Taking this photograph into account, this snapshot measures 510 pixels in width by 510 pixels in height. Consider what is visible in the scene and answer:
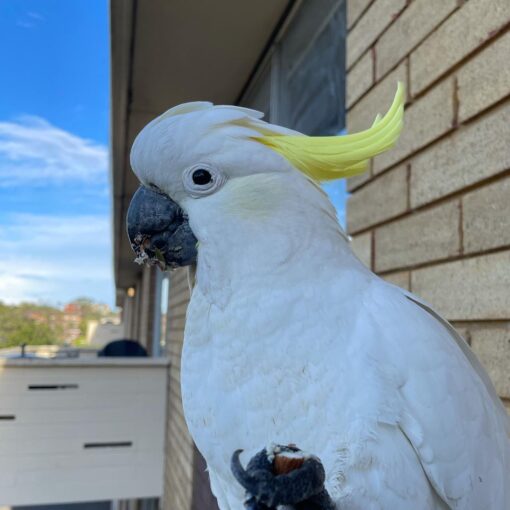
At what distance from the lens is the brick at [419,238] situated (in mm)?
1273

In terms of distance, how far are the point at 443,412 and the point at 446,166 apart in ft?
2.45

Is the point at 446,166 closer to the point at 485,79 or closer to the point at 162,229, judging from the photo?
the point at 485,79

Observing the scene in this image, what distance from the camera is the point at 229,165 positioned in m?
0.87

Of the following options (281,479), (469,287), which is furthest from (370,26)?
(281,479)

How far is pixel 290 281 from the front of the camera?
32.9 inches

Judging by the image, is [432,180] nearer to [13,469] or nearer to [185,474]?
[185,474]

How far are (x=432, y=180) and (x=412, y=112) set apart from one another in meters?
0.23

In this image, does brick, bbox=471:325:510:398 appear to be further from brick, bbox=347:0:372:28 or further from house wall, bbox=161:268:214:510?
house wall, bbox=161:268:214:510

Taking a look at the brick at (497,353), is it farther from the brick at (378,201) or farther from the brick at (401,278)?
the brick at (378,201)

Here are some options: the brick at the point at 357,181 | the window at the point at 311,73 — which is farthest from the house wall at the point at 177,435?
the brick at the point at 357,181

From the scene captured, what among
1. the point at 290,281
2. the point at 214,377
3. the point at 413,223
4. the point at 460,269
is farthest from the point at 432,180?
the point at 214,377

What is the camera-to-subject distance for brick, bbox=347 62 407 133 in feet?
4.98

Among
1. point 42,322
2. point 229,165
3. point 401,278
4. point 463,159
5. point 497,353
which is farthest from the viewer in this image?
point 42,322

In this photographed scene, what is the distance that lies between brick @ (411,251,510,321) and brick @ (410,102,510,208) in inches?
7.7
